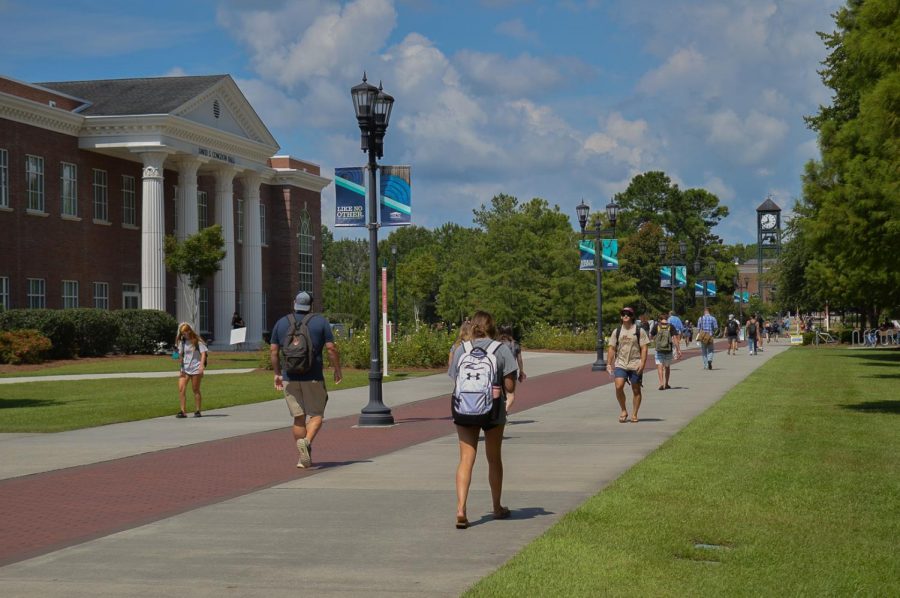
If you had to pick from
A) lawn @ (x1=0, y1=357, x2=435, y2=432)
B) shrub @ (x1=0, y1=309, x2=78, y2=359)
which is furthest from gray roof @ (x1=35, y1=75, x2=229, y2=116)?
lawn @ (x1=0, y1=357, x2=435, y2=432)

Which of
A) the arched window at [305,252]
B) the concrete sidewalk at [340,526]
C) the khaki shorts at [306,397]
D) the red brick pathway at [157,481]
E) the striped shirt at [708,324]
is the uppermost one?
the arched window at [305,252]

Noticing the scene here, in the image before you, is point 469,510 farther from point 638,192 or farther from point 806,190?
point 638,192

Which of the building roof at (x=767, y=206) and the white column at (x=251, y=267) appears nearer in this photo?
the white column at (x=251, y=267)

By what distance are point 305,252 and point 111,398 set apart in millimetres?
46026

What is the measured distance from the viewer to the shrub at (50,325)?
42.4 meters

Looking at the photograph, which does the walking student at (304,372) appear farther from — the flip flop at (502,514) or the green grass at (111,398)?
the green grass at (111,398)

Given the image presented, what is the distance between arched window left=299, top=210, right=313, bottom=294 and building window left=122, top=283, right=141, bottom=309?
16.9m

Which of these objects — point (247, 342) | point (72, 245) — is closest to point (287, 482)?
point (72, 245)

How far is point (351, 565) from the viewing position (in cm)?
801

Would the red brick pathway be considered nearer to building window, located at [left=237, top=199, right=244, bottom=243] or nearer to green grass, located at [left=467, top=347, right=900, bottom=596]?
green grass, located at [left=467, top=347, right=900, bottom=596]

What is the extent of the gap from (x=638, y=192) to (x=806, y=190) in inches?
3833

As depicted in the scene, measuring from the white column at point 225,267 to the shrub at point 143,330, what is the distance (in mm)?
8884

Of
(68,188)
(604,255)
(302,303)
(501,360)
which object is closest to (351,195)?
(302,303)

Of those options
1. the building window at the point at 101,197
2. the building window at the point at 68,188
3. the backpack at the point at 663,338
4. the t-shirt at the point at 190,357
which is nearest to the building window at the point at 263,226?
the building window at the point at 101,197
